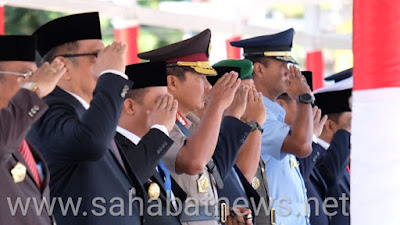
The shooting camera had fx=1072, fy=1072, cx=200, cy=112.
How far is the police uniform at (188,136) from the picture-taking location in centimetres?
491

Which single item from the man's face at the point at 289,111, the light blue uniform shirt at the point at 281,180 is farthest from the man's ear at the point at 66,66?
the man's face at the point at 289,111

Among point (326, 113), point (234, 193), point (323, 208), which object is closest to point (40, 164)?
point (234, 193)

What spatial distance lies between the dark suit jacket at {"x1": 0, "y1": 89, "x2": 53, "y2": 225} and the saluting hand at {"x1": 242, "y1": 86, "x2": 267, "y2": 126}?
199cm

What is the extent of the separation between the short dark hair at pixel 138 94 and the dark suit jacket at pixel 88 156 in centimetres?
56

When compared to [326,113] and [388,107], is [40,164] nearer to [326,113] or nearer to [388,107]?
[388,107]

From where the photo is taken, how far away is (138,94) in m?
4.76

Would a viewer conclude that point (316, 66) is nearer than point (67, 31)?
No

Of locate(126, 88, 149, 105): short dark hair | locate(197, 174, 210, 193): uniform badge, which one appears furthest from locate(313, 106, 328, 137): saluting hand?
locate(126, 88, 149, 105): short dark hair

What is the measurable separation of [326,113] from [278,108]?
→ 1079 millimetres

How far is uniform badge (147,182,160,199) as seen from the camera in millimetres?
4504

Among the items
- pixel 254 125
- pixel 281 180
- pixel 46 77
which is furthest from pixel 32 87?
pixel 281 180

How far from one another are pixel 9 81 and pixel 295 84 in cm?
270

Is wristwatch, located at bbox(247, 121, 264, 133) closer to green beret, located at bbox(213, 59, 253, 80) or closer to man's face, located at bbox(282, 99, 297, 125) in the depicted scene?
green beret, located at bbox(213, 59, 253, 80)

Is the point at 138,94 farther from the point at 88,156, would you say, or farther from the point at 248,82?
the point at 248,82
